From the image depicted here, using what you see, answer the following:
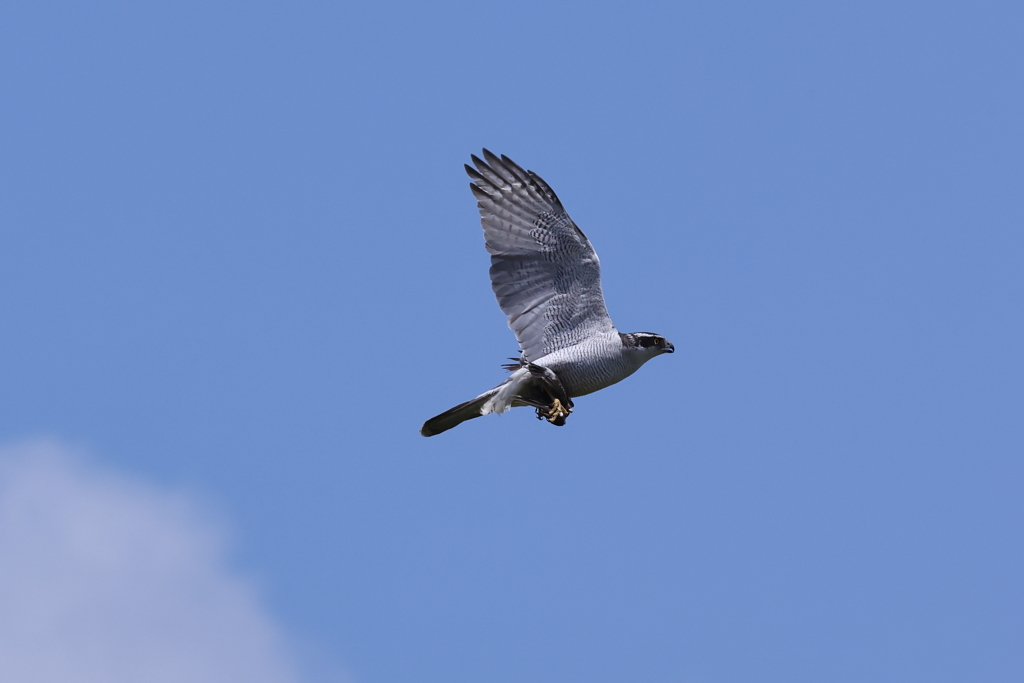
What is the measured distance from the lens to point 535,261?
12961 millimetres

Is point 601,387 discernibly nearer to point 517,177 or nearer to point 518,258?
point 518,258

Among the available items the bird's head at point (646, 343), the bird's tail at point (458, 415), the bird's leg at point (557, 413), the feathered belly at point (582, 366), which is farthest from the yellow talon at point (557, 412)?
the bird's head at point (646, 343)

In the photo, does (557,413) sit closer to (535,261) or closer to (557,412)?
(557,412)

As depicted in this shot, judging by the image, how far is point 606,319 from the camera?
13102 millimetres

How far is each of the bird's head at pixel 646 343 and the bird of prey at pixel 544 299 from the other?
0.4 inches

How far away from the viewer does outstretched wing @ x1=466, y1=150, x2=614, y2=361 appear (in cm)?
1284

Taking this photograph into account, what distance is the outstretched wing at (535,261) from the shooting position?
12844mm

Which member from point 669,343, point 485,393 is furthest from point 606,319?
point 485,393

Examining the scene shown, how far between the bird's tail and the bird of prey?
11 millimetres

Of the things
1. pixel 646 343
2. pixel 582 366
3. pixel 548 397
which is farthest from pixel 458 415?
pixel 646 343

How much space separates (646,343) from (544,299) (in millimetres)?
1223

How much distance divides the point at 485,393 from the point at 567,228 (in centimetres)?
199

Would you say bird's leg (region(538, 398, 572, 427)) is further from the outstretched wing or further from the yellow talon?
the outstretched wing

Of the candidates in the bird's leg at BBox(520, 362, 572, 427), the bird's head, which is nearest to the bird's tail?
the bird's leg at BBox(520, 362, 572, 427)
